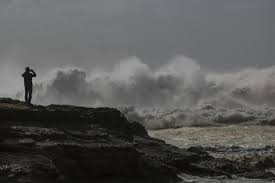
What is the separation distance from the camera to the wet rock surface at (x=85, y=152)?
1748 centimetres

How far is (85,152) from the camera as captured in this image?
19.3 m

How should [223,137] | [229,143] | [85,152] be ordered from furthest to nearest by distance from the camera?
[223,137] < [229,143] < [85,152]

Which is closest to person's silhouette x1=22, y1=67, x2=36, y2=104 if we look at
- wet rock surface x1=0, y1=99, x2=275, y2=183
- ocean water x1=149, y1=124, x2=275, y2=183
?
wet rock surface x1=0, y1=99, x2=275, y2=183

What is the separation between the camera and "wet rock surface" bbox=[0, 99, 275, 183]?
17.5 m

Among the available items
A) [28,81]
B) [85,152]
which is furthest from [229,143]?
[85,152]

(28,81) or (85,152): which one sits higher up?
(28,81)

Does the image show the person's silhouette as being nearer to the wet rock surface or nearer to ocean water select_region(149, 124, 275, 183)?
the wet rock surface

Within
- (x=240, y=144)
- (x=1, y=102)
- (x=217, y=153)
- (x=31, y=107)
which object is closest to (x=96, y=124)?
(x=31, y=107)

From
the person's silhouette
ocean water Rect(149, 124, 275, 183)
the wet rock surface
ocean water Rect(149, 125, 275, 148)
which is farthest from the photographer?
ocean water Rect(149, 125, 275, 148)

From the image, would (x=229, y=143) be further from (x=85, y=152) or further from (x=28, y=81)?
(x=85, y=152)

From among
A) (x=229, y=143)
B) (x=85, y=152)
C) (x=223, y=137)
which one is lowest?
(x=85, y=152)

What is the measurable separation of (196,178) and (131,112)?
205 feet

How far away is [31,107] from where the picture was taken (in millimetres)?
22797

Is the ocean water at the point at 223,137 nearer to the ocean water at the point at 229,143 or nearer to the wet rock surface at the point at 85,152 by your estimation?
the ocean water at the point at 229,143
